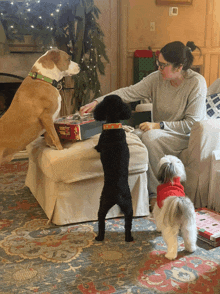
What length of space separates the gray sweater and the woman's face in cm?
10

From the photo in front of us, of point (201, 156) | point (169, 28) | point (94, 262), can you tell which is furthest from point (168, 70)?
point (169, 28)

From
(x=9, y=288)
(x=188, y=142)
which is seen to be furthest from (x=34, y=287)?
(x=188, y=142)

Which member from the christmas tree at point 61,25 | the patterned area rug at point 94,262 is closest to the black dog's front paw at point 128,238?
the patterned area rug at point 94,262

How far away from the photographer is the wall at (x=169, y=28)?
425cm

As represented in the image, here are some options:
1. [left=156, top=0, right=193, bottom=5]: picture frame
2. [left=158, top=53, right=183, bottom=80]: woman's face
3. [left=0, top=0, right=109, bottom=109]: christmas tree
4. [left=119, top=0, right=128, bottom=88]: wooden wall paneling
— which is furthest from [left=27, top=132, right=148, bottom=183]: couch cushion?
[left=156, top=0, right=193, bottom=5]: picture frame

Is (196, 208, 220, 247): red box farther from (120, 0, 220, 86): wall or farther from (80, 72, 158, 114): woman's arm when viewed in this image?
(120, 0, 220, 86): wall

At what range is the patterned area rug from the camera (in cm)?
129

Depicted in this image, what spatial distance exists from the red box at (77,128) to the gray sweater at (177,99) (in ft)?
1.74

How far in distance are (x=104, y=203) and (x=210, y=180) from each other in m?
0.87

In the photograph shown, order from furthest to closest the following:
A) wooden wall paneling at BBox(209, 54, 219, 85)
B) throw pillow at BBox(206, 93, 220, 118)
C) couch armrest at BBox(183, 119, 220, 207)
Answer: wooden wall paneling at BBox(209, 54, 219, 85)
throw pillow at BBox(206, 93, 220, 118)
couch armrest at BBox(183, 119, 220, 207)

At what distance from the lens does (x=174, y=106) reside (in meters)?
2.22

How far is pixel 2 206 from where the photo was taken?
85.4 inches

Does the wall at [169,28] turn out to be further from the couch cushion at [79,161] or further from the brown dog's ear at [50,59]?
the couch cushion at [79,161]

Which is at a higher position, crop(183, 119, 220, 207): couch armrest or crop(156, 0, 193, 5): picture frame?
crop(156, 0, 193, 5): picture frame
